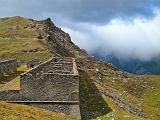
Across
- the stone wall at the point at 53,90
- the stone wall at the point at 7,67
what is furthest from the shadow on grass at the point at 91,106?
the stone wall at the point at 7,67

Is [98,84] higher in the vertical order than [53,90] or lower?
lower

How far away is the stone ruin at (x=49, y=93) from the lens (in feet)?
133

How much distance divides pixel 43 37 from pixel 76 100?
11810 centimetres

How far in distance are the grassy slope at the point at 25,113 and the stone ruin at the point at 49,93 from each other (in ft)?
4.90

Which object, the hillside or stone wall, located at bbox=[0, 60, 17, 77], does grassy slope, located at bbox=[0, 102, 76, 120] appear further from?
stone wall, located at bbox=[0, 60, 17, 77]

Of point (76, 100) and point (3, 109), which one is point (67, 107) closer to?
point (76, 100)

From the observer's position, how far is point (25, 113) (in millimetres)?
35406

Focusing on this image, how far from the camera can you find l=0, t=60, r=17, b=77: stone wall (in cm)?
7174

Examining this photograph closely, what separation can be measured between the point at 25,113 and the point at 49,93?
19.8 ft

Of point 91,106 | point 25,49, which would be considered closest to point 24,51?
point 25,49

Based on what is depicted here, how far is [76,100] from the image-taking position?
40.6 metres

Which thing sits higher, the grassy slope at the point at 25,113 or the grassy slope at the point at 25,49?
the grassy slope at the point at 25,49

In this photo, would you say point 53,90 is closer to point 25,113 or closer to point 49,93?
point 49,93

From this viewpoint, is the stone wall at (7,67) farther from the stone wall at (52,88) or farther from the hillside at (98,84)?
the stone wall at (52,88)
